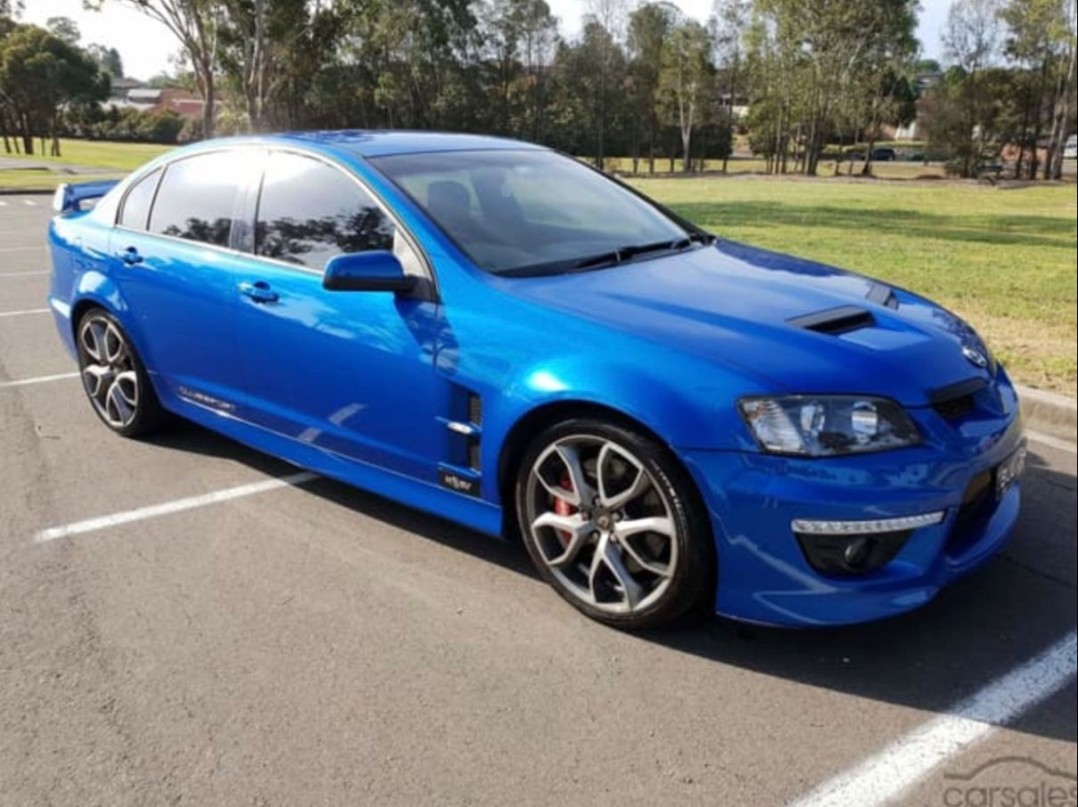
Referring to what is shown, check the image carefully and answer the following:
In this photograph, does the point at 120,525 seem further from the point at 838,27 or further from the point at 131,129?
the point at 131,129

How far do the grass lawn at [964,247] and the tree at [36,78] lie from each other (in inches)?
1298

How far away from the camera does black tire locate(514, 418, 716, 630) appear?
2896mm

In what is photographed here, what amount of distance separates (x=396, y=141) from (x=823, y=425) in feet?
8.06

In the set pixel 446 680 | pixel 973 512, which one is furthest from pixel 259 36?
pixel 973 512

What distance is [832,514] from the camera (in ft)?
8.87

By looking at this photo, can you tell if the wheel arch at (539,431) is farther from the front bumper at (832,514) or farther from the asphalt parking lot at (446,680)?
the asphalt parking lot at (446,680)

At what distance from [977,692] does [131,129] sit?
7321cm

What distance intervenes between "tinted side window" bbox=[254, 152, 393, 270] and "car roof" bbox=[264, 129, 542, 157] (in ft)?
0.53

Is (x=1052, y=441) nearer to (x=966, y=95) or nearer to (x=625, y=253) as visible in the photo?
(x=625, y=253)

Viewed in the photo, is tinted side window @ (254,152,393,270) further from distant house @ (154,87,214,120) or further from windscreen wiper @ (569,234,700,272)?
distant house @ (154,87,214,120)

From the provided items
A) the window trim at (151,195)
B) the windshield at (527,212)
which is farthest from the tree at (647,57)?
the windshield at (527,212)

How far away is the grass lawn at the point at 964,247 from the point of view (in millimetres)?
6719

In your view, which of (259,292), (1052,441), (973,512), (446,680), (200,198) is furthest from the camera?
(1052,441)

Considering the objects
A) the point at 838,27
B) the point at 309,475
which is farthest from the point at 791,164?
the point at 309,475
